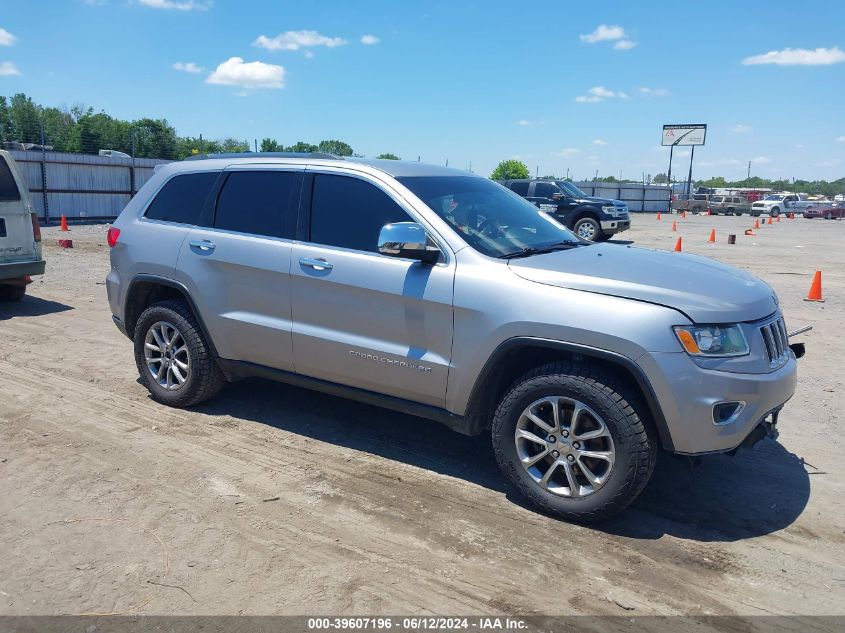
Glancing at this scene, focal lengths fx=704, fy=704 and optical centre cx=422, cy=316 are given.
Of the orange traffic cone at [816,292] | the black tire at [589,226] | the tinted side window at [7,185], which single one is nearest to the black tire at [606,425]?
the tinted side window at [7,185]

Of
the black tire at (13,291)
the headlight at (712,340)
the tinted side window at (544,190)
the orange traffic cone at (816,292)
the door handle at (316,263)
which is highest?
the tinted side window at (544,190)

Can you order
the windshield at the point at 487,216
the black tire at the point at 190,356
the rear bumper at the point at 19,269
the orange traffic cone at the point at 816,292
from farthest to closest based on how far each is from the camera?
the orange traffic cone at the point at 816,292
the rear bumper at the point at 19,269
the black tire at the point at 190,356
the windshield at the point at 487,216

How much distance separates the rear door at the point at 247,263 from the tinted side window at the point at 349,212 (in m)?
0.22

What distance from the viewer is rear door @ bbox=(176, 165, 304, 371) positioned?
4902mm

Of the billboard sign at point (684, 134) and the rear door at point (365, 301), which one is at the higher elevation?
the billboard sign at point (684, 134)

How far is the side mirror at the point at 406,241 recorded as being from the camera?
163 inches

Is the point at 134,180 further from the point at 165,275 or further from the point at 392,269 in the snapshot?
the point at 392,269

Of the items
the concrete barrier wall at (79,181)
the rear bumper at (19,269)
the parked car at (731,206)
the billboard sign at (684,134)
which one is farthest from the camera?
the billboard sign at (684,134)

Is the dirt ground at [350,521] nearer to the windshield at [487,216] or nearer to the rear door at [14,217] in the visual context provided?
the windshield at [487,216]

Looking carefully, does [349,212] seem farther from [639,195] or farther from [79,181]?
[639,195]

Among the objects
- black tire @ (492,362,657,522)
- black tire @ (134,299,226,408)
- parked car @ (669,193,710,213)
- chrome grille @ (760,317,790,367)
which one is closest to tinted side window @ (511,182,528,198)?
black tire @ (134,299,226,408)

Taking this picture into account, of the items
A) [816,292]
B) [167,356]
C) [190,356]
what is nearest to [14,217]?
[167,356]

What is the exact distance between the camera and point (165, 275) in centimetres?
545

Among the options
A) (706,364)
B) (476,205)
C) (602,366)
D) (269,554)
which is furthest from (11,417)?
(706,364)
